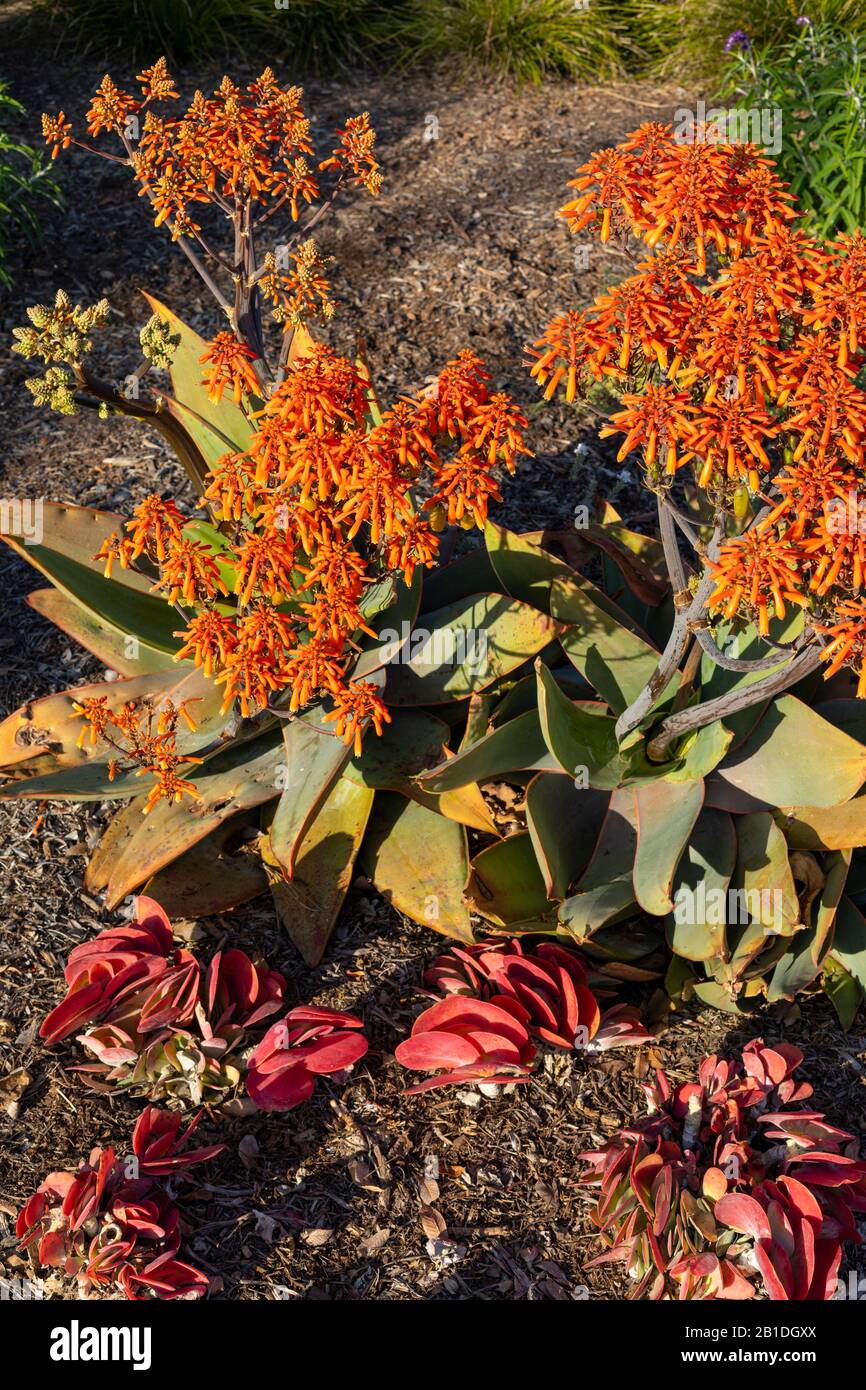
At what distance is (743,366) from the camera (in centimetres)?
243

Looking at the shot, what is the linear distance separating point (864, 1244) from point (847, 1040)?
590 mm

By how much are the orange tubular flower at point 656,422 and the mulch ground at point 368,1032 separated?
1748mm

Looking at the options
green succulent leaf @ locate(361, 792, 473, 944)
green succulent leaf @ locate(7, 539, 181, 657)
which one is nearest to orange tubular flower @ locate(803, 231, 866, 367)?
green succulent leaf @ locate(361, 792, 473, 944)

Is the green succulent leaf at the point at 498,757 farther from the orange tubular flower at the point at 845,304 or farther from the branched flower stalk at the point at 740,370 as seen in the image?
the orange tubular flower at the point at 845,304

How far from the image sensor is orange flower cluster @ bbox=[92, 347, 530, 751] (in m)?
2.67

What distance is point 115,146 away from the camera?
6.57m

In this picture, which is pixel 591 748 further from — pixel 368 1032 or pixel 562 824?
pixel 368 1032

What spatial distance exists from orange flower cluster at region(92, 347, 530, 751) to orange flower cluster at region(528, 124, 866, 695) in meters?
0.30

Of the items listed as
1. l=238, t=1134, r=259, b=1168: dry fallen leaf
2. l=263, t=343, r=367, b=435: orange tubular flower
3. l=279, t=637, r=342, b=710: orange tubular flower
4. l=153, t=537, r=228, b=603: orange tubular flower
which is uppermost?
l=263, t=343, r=367, b=435: orange tubular flower

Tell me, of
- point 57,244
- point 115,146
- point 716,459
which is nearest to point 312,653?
point 716,459

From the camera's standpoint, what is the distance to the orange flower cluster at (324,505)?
2.67 meters

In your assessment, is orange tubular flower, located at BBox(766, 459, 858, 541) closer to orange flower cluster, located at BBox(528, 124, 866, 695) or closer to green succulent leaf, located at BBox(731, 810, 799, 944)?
orange flower cluster, located at BBox(528, 124, 866, 695)

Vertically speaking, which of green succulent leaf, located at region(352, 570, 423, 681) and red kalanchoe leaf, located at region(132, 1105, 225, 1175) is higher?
Result: green succulent leaf, located at region(352, 570, 423, 681)

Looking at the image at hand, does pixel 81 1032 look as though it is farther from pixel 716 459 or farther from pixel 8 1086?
pixel 716 459
